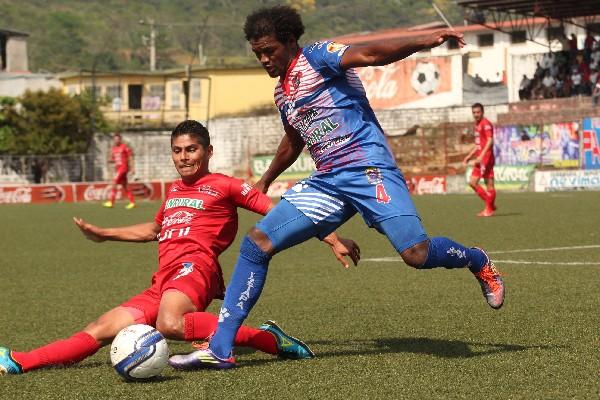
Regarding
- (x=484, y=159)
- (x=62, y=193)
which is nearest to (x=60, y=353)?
(x=484, y=159)

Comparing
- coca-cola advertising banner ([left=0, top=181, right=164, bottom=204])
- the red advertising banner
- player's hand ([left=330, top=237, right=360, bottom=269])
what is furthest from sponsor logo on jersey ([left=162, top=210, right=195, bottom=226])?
A: the red advertising banner

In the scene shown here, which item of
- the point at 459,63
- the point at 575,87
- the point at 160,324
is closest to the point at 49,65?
the point at 459,63

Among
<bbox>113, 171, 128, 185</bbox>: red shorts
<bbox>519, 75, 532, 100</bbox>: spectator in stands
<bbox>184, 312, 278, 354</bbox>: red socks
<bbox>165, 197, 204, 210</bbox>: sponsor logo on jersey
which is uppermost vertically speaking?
<bbox>519, 75, 532, 100</bbox>: spectator in stands

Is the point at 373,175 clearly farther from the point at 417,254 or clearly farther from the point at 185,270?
the point at 185,270

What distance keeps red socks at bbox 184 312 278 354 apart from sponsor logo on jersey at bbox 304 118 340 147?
108 centimetres

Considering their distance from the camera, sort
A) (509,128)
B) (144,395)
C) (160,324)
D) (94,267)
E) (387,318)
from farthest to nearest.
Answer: (509,128) → (94,267) → (387,318) → (160,324) → (144,395)

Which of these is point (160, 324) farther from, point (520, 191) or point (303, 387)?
point (520, 191)

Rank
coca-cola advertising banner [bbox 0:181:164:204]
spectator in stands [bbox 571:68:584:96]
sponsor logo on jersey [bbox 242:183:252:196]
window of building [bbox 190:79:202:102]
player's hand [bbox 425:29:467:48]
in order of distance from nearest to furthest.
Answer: player's hand [bbox 425:29:467:48] < sponsor logo on jersey [bbox 242:183:252:196] < coca-cola advertising banner [bbox 0:181:164:204] < spectator in stands [bbox 571:68:584:96] < window of building [bbox 190:79:202:102]

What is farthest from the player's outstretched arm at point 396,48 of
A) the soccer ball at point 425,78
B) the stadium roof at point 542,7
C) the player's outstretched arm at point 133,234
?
the soccer ball at point 425,78

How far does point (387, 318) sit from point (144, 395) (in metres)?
3.05

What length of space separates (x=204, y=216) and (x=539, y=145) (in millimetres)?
33565

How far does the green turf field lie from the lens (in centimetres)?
552

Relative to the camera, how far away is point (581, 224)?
1805cm

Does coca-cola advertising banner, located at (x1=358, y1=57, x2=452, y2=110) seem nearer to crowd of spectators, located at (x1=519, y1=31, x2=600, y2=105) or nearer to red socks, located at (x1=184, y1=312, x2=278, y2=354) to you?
crowd of spectators, located at (x1=519, y1=31, x2=600, y2=105)
